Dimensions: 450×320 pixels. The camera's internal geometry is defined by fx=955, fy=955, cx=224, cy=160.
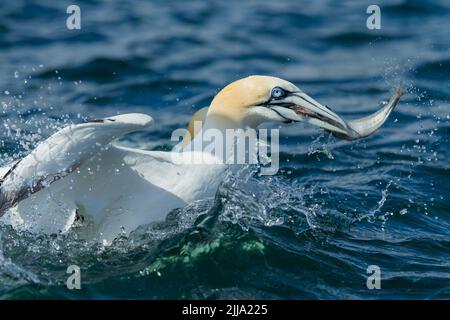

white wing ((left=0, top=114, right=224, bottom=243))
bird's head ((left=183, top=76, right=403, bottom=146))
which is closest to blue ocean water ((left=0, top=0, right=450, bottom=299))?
white wing ((left=0, top=114, right=224, bottom=243))

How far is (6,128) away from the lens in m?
11.6

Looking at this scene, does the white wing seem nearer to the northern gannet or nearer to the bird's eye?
the northern gannet

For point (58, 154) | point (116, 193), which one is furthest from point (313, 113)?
point (58, 154)

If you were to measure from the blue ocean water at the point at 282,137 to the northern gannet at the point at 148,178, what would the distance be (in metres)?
0.15

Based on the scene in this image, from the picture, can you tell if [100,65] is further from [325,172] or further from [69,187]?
[69,187]

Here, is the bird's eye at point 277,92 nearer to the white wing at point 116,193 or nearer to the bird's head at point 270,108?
the bird's head at point 270,108

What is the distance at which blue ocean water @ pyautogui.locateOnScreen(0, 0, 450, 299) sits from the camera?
8.04 meters

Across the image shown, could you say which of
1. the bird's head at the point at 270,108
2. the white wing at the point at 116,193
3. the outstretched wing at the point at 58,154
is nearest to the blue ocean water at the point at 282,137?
the white wing at the point at 116,193

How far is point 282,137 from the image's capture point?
12.0 meters

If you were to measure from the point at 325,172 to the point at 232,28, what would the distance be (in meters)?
5.85

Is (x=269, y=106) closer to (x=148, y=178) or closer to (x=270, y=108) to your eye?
(x=270, y=108)

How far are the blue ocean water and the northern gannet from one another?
154 mm

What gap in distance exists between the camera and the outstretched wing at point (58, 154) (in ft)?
24.1
